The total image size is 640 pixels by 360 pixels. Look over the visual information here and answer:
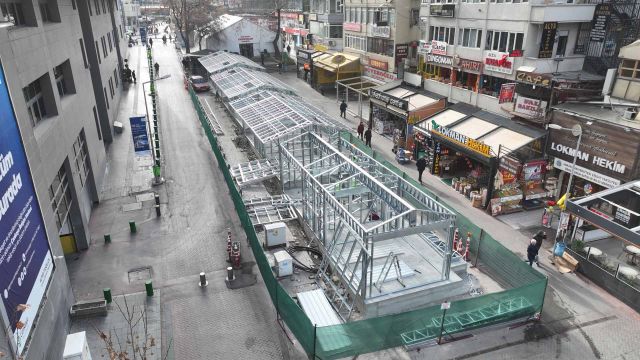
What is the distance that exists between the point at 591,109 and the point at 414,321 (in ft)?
49.4

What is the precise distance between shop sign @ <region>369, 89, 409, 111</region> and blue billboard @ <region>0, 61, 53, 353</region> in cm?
2323

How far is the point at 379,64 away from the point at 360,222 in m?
26.4

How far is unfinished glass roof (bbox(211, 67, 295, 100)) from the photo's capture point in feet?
115

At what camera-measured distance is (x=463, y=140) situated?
78.5 feet

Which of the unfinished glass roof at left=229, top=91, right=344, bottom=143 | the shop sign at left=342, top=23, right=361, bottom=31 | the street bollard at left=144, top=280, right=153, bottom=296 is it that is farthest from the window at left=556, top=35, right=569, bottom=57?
the street bollard at left=144, top=280, right=153, bottom=296

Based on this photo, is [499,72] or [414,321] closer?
[414,321]

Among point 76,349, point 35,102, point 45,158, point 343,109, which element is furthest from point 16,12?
point 343,109

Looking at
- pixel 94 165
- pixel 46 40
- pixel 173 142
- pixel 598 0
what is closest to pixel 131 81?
pixel 173 142

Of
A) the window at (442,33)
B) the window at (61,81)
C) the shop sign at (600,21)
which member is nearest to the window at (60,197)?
the window at (61,81)

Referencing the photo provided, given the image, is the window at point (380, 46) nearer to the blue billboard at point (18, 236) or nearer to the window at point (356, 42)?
the window at point (356, 42)

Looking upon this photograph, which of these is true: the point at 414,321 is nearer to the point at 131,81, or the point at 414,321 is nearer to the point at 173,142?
the point at 173,142

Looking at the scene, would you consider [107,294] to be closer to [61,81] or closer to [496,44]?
[61,81]

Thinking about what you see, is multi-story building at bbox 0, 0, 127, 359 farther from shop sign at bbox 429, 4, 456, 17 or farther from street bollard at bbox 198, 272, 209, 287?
shop sign at bbox 429, 4, 456, 17

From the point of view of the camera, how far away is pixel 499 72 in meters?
26.2
